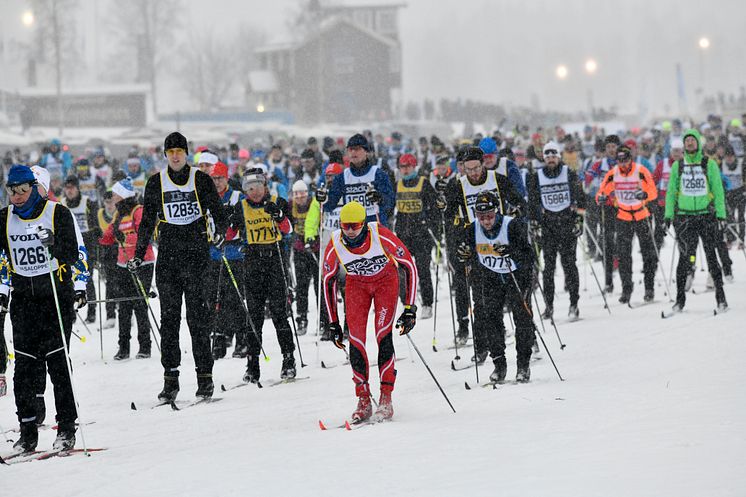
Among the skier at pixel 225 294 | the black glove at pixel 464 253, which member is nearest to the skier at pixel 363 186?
the skier at pixel 225 294

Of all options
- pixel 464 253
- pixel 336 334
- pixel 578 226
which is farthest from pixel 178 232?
pixel 578 226

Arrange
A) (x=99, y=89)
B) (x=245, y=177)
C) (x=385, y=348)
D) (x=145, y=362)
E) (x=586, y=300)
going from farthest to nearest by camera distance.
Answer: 1. (x=99, y=89)
2. (x=586, y=300)
3. (x=145, y=362)
4. (x=245, y=177)
5. (x=385, y=348)

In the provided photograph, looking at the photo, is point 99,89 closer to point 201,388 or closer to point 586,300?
point 586,300

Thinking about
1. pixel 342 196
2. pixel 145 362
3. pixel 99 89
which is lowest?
pixel 145 362

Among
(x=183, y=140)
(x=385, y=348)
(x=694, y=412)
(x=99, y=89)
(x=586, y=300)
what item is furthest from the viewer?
(x=99, y=89)

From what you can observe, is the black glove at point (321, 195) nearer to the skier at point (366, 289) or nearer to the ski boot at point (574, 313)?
the skier at point (366, 289)

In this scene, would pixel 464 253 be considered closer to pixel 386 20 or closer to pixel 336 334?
pixel 336 334

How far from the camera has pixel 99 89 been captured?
6169 cm

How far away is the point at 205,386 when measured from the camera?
31.7ft

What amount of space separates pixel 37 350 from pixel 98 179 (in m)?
16.5

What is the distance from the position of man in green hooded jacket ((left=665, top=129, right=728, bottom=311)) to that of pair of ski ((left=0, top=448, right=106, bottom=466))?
24.7 ft

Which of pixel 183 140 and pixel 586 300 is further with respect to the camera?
pixel 586 300

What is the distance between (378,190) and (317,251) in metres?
2.13

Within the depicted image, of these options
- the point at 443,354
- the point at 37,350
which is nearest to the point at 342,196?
the point at 443,354
